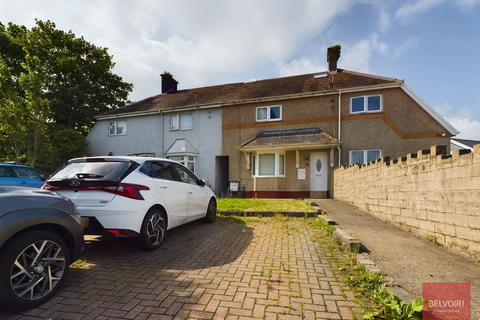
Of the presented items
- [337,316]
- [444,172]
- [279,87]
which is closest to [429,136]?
[279,87]

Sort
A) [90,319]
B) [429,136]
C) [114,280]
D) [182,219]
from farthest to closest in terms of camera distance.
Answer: [429,136] → [182,219] → [114,280] → [90,319]

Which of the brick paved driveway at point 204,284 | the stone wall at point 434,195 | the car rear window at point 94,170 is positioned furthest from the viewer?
the car rear window at point 94,170

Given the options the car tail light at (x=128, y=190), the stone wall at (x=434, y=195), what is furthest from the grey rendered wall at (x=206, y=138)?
the car tail light at (x=128, y=190)

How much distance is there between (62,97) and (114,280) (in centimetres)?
2573

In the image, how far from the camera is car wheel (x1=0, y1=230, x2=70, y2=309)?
2.37 metres

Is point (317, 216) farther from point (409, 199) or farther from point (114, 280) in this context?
point (114, 280)

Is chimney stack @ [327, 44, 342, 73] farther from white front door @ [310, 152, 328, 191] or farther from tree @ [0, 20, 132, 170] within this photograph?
tree @ [0, 20, 132, 170]

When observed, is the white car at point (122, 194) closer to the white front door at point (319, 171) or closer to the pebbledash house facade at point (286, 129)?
the pebbledash house facade at point (286, 129)

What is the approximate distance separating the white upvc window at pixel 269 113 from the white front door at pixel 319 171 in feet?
10.7

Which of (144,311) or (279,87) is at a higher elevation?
(279,87)

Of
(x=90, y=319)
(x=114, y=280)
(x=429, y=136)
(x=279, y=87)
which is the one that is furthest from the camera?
(x=279, y=87)

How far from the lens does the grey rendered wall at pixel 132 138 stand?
62.1 ft

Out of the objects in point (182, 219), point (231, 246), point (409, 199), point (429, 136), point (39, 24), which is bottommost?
point (231, 246)

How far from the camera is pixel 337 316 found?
239 cm
